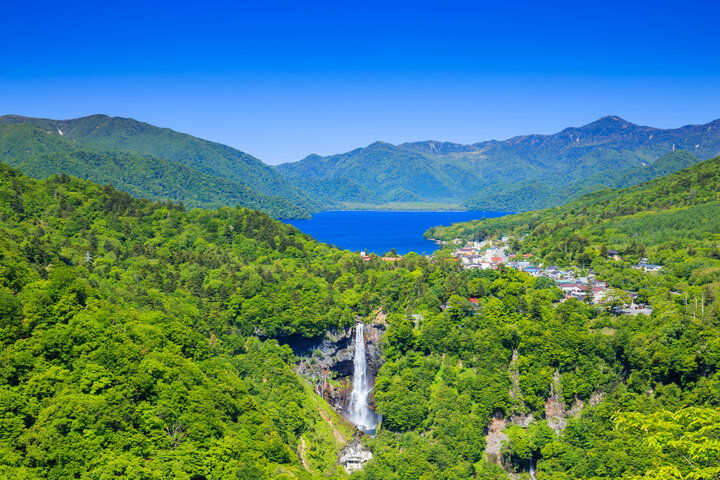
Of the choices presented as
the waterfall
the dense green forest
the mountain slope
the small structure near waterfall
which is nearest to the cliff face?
the waterfall

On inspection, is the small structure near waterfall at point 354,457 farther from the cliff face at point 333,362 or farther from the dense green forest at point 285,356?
the cliff face at point 333,362

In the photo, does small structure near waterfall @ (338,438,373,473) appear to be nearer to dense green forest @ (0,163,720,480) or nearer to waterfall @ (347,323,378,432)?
dense green forest @ (0,163,720,480)

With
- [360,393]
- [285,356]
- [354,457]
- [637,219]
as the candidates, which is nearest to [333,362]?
[360,393]

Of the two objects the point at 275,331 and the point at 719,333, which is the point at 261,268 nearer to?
the point at 275,331

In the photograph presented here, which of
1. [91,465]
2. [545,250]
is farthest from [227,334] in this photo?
[545,250]

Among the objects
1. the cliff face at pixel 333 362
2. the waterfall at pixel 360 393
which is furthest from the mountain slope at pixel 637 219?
the cliff face at pixel 333 362

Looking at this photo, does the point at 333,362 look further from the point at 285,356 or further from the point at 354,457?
the point at 354,457
